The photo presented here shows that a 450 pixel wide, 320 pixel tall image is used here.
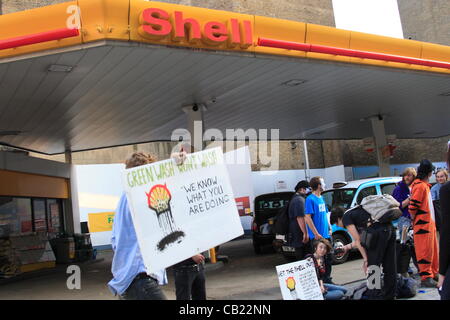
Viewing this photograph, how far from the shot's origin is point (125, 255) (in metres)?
3.55

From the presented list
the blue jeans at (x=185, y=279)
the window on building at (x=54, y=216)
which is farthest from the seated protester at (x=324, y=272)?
the window on building at (x=54, y=216)

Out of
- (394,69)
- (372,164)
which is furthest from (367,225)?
(372,164)

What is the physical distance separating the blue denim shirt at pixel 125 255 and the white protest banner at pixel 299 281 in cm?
186

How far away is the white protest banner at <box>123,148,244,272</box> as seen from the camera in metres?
3.54

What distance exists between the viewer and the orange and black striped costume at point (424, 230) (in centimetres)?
682

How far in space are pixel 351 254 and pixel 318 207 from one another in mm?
4043

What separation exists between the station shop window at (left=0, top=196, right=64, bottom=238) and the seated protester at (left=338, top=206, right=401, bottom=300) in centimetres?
1085

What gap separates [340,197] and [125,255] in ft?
28.0

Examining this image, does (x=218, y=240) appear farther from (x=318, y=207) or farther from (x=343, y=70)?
(x=343, y=70)

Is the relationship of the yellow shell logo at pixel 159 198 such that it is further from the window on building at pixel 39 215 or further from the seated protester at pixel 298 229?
the window on building at pixel 39 215

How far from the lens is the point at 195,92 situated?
11125 mm

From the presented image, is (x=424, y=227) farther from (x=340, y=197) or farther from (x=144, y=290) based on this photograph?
(x=144, y=290)

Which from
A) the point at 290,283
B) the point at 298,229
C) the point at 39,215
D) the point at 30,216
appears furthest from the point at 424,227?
the point at 39,215

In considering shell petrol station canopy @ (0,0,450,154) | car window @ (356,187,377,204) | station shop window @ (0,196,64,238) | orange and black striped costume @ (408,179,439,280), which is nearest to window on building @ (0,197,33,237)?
station shop window @ (0,196,64,238)
